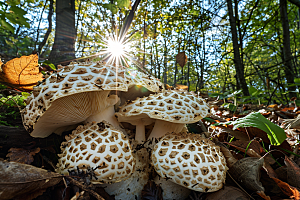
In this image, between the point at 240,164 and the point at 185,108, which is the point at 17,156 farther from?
the point at 240,164

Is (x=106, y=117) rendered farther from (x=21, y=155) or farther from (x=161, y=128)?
(x=21, y=155)

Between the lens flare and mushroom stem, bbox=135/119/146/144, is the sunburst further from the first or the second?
mushroom stem, bbox=135/119/146/144

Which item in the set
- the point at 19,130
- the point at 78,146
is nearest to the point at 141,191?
the point at 78,146

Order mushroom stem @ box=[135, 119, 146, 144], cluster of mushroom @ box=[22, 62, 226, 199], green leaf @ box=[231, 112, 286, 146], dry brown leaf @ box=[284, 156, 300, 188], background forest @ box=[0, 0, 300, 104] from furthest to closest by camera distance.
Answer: background forest @ box=[0, 0, 300, 104]
mushroom stem @ box=[135, 119, 146, 144]
green leaf @ box=[231, 112, 286, 146]
dry brown leaf @ box=[284, 156, 300, 188]
cluster of mushroom @ box=[22, 62, 226, 199]

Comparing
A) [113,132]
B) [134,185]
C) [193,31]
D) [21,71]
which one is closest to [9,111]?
[21,71]

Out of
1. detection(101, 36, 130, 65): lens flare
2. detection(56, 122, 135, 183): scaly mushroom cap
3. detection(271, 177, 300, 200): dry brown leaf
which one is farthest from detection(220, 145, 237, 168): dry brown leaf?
detection(101, 36, 130, 65): lens flare
